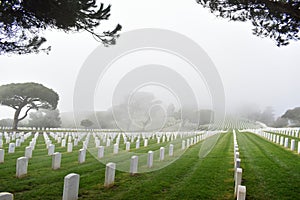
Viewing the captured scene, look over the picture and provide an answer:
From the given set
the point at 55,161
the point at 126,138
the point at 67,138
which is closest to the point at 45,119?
the point at 67,138

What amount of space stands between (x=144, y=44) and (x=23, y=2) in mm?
4655

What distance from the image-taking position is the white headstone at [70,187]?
4961mm

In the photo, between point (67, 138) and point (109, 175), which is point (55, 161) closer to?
point (109, 175)

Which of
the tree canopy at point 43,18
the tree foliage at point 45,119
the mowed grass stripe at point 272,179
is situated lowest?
the tree foliage at point 45,119

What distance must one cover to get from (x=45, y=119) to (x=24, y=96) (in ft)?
30.7

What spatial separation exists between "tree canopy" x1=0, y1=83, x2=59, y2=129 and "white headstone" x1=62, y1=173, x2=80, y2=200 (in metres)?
39.3

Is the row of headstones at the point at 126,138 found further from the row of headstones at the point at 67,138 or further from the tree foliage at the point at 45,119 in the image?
the tree foliage at the point at 45,119

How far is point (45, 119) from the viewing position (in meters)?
49.4

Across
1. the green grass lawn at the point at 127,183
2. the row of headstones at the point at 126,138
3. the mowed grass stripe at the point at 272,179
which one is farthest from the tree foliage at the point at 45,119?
the mowed grass stripe at the point at 272,179

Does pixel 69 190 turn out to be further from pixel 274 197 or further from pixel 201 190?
pixel 274 197

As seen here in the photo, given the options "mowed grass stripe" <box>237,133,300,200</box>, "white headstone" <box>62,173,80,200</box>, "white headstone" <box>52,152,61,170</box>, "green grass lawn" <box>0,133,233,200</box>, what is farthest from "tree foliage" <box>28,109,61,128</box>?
"white headstone" <box>62,173,80,200</box>

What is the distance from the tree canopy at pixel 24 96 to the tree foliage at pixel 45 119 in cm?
739

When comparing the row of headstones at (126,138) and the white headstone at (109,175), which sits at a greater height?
the white headstone at (109,175)

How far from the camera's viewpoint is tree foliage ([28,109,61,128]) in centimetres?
4838
